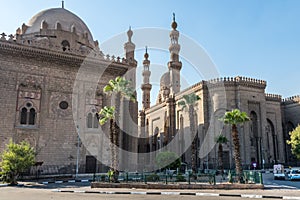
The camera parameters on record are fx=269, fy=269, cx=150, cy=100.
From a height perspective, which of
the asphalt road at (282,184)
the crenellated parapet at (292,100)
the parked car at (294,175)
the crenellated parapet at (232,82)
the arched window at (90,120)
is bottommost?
the asphalt road at (282,184)

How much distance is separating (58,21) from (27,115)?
11.3 metres

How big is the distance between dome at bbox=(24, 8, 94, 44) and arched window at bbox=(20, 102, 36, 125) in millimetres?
9438

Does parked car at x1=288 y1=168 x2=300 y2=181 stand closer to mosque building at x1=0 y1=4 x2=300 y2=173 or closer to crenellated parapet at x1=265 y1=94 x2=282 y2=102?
mosque building at x1=0 y1=4 x2=300 y2=173

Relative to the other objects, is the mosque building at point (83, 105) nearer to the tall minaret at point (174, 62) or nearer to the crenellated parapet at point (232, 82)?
the crenellated parapet at point (232, 82)

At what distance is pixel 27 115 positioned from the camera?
21.8m

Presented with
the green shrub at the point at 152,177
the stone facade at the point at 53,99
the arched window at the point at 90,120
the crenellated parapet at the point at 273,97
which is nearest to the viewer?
the green shrub at the point at 152,177

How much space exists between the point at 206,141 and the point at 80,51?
16678 millimetres

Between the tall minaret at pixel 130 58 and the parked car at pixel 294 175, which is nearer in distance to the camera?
the parked car at pixel 294 175

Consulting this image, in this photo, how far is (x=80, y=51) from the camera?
24.8m

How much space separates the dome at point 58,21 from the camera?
91.1 ft

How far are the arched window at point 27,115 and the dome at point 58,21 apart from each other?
31.0ft

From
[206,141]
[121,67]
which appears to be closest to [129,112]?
[121,67]

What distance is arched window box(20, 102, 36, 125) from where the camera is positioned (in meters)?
21.7

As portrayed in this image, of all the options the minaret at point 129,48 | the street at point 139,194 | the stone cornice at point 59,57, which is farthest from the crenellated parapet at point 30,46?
the street at point 139,194
